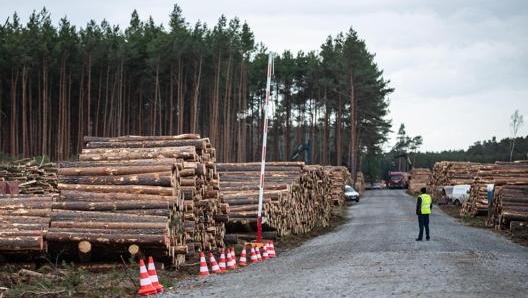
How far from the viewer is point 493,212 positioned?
3278 centimetres

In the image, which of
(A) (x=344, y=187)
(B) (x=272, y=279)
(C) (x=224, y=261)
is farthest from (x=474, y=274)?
(A) (x=344, y=187)

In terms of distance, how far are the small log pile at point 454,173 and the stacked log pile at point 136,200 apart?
36.1 metres

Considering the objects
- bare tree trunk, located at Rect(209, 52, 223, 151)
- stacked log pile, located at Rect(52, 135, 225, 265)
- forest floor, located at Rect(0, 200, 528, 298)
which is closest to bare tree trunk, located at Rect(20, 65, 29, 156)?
bare tree trunk, located at Rect(209, 52, 223, 151)

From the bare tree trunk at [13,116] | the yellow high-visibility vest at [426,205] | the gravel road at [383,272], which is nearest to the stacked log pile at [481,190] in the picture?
the gravel road at [383,272]

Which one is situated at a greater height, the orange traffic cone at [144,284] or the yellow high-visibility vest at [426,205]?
the yellow high-visibility vest at [426,205]

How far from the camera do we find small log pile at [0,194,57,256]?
15492mm

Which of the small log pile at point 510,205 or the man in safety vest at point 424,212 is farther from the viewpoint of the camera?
the small log pile at point 510,205

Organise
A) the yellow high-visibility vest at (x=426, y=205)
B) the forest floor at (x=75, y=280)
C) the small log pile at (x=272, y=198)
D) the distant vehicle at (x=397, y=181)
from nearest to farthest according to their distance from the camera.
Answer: the forest floor at (x=75, y=280) → the yellow high-visibility vest at (x=426, y=205) → the small log pile at (x=272, y=198) → the distant vehicle at (x=397, y=181)

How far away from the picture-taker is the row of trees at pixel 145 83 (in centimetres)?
6425

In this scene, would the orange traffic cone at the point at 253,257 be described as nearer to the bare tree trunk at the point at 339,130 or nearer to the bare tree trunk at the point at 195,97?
the bare tree trunk at the point at 195,97

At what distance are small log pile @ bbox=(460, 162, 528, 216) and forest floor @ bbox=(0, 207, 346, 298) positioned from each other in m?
20.7

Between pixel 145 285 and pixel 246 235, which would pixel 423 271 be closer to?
pixel 145 285

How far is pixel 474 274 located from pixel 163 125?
61572 millimetres

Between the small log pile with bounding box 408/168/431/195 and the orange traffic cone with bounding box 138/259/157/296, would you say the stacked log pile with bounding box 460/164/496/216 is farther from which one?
the small log pile with bounding box 408/168/431/195
